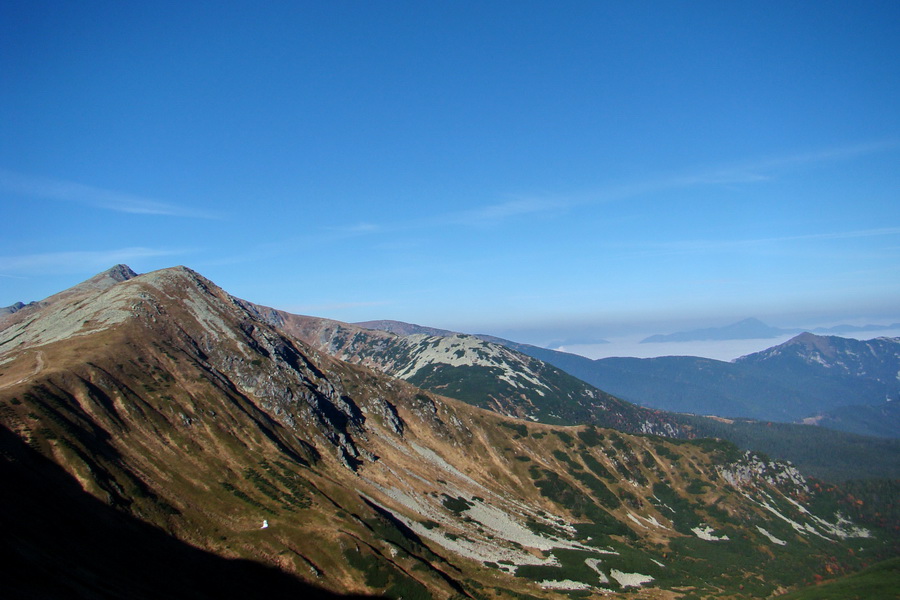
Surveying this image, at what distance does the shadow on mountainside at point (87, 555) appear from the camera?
5266cm

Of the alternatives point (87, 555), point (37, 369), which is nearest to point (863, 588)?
point (87, 555)

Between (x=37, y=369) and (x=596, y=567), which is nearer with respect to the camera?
(x=37, y=369)

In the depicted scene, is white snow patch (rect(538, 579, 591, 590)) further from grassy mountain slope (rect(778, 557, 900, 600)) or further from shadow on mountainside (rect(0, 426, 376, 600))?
grassy mountain slope (rect(778, 557, 900, 600))

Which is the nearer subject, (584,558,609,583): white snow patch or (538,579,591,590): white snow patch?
(538,579,591,590): white snow patch

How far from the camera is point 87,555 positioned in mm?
65438

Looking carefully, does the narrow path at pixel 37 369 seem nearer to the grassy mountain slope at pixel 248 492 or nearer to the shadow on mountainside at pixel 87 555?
the grassy mountain slope at pixel 248 492

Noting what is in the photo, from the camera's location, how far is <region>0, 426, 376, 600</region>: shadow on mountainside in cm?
5266

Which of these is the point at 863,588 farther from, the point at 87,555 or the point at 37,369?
the point at 37,369

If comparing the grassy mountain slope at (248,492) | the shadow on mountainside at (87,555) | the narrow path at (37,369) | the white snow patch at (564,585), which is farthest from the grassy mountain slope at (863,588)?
the narrow path at (37,369)

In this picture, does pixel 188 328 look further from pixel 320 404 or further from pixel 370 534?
pixel 370 534

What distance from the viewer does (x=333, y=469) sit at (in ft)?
514

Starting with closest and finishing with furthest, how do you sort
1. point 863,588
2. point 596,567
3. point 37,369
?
point 37,369 → point 863,588 → point 596,567

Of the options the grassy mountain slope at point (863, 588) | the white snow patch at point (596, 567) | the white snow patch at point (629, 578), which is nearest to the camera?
the grassy mountain slope at point (863, 588)

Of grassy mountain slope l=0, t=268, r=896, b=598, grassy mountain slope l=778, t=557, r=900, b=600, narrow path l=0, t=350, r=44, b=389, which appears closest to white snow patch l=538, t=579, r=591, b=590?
grassy mountain slope l=0, t=268, r=896, b=598
